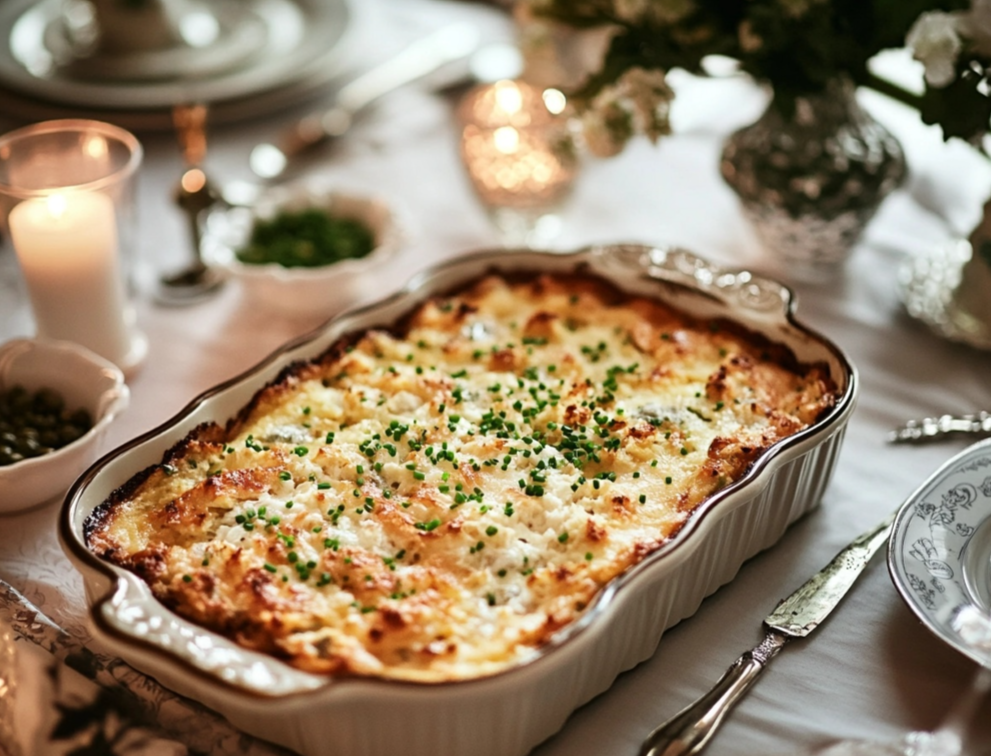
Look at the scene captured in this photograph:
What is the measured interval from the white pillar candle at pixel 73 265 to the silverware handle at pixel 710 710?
4.99ft

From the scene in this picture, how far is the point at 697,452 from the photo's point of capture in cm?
183

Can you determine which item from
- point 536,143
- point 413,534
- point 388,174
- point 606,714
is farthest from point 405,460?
point 388,174

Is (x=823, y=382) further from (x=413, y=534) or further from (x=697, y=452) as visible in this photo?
(x=413, y=534)

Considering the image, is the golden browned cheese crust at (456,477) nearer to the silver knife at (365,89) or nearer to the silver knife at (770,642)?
the silver knife at (770,642)

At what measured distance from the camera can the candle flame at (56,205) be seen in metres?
2.20

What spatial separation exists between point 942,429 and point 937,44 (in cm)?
80

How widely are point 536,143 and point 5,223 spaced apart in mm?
1304

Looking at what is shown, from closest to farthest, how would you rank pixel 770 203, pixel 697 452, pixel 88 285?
pixel 697 452 → pixel 88 285 → pixel 770 203

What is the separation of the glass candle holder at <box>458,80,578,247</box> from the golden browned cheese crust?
0.49m

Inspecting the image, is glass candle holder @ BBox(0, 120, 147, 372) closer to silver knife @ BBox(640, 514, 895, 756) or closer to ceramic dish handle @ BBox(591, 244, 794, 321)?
ceramic dish handle @ BBox(591, 244, 794, 321)

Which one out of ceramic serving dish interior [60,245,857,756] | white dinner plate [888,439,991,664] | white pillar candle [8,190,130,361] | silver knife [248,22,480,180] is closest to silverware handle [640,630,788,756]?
ceramic serving dish interior [60,245,857,756]

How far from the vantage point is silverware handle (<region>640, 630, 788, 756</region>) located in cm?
152

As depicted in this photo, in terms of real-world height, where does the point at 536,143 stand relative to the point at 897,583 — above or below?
above

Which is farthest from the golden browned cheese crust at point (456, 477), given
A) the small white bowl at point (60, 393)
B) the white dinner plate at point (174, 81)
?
the white dinner plate at point (174, 81)
